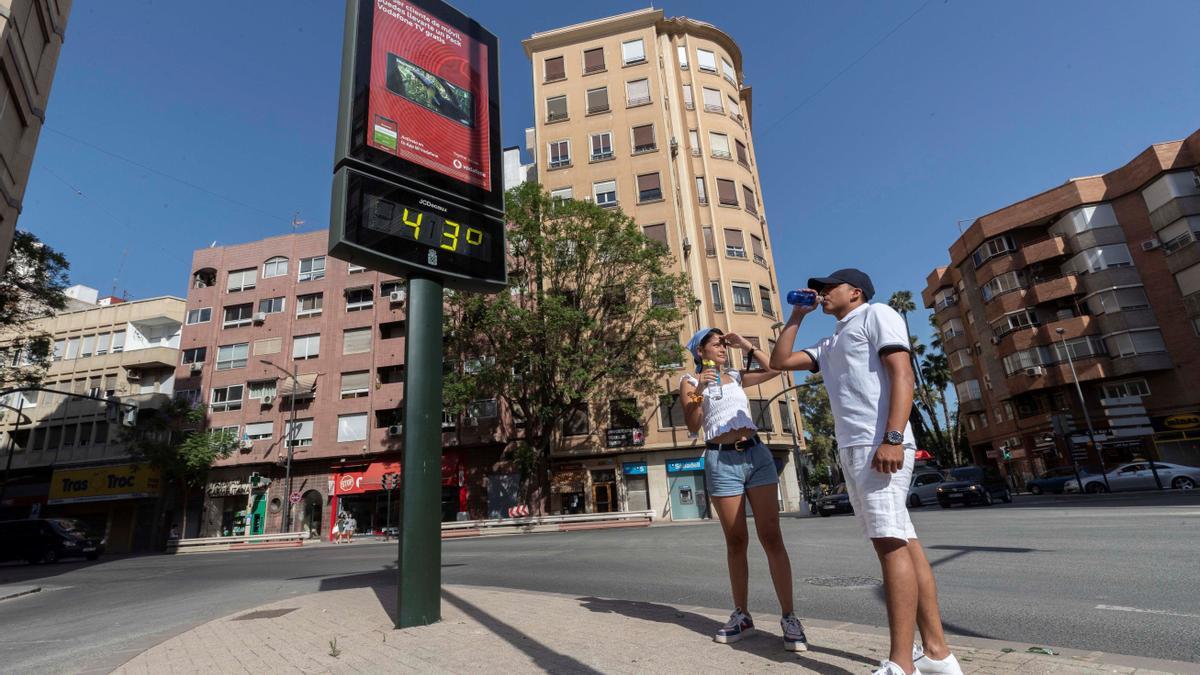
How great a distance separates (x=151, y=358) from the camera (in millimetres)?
38500

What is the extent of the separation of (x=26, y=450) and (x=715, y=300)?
45.8 m

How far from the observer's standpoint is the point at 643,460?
101ft

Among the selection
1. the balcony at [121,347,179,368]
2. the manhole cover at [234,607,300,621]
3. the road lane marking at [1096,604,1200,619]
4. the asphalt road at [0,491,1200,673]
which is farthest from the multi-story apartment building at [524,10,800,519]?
the balcony at [121,347,179,368]

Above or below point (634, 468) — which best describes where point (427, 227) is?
above

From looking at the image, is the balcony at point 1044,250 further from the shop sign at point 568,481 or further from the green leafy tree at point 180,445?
the green leafy tree at point 180,445

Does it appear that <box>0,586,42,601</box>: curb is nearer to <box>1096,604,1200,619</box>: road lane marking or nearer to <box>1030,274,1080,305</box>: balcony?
<box>1096,604,1200,619</box>: road lane marking

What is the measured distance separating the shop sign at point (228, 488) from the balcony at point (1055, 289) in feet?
163

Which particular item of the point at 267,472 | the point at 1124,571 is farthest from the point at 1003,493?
the point at 267,472

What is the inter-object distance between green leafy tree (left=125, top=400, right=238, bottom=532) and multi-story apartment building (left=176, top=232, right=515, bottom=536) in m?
1.13

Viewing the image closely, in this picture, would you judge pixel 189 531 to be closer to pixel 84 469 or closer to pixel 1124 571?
pixel 84 469

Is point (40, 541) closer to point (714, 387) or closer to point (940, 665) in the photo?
point (714, 387)

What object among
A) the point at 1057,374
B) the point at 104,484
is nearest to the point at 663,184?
the point at 1057,374

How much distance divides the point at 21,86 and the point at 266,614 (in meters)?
16.0

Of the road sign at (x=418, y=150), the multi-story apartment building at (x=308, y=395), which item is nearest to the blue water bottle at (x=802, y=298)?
the road sign at (x=418, y=150)
